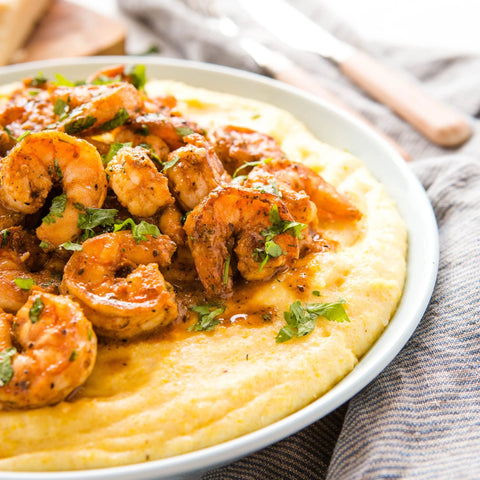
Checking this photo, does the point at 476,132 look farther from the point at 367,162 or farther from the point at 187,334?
the point at 187,334

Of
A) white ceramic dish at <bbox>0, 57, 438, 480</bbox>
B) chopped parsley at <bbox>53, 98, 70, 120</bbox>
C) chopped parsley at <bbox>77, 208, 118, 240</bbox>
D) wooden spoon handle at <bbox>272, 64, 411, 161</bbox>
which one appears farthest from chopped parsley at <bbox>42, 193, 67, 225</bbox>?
wooden spoon handle at <bbox>272, 64, 411, 161</bbox>

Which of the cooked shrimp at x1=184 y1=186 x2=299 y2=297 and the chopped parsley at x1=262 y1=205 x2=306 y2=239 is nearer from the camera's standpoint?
the cooked shrimp at x1=184 y1=186 x2=299 y2=297

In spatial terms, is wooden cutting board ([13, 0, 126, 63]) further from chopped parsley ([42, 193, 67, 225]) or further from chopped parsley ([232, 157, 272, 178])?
chopped parsley ([42, 193, 67, 225])

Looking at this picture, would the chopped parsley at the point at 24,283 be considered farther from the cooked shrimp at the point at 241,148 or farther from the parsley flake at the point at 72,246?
the cooked shrimp at the point at 241,148

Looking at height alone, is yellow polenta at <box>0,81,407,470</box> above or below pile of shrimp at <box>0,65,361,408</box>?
below

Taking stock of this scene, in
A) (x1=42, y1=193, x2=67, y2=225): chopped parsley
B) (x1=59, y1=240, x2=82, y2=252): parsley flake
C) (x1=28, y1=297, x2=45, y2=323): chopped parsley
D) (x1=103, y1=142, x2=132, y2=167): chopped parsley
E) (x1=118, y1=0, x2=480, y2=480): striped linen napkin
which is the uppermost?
(x1=103, y1=142, x2=132, y2=167): chopped parsley

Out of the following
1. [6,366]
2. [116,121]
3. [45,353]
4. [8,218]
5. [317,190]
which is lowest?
[6,366]

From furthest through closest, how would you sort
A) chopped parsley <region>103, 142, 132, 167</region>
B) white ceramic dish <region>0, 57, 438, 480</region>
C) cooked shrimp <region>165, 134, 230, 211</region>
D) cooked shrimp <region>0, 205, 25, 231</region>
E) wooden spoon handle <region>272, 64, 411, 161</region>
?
1. wooden spoon handle <region>272, 64, 411, 161</region>
2. chopped parsley <region>103, 142, 132, 167</region>
3. cooked shrimp <region>165, 134, 230, 211</region>
4. cooked shrimp <region>0, 205, 25, 231</region>
5. white ceramic dish <region>0, 57, 438, 480</region>

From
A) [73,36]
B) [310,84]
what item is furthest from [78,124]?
[73,36]

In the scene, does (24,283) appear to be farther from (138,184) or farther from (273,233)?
(273,233)
